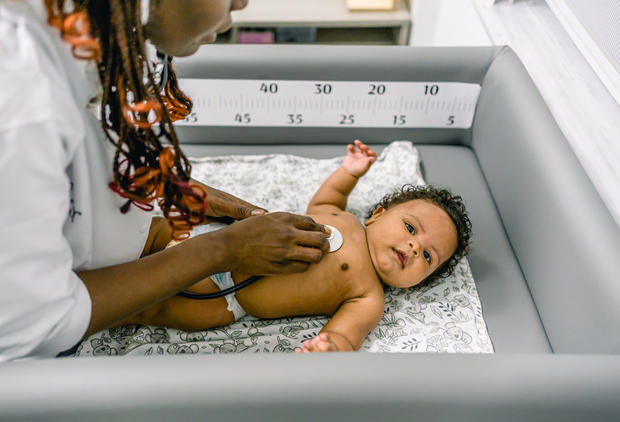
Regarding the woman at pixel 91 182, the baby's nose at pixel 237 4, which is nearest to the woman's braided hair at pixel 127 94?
the woman at pixel 91 182

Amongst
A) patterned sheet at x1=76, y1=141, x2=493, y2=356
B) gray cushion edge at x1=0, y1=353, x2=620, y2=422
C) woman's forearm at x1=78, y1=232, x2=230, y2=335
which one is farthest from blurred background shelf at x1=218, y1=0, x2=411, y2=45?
gray cushion edge at x1=0, y1=353, x2=620, y2=422

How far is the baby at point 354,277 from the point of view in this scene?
3.31 ft

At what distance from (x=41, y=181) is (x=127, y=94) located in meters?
0.21

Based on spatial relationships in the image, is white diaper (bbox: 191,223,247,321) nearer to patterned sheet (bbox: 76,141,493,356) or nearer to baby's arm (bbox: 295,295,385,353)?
patterned sheet (bbox: 76,141,493,356)

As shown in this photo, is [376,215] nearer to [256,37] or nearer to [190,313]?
[190,313]

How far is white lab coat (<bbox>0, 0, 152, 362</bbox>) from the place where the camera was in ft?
1.88

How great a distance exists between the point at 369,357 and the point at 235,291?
392 mm

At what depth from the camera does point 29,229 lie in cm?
60

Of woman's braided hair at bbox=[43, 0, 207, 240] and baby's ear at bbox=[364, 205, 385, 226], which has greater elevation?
woman's braided hair at bbox=[43, 0, 207, 240]

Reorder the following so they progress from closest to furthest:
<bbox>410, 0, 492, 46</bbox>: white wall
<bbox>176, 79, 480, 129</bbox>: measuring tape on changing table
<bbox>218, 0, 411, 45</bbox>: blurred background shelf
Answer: <bbox>176, 79, 480, 129</bbox>: measuring tape on changing table
<bbox>410, 0, 492, 46</bbox>: white wall
<bbox>218, 0, 411, 45</bbox>: blurred background shelf

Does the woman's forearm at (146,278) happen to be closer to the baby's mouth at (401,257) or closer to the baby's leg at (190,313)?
the baby's leg at (190,313)

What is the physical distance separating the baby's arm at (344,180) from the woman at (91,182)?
0.31m

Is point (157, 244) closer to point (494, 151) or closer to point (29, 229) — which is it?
point (29, 229)

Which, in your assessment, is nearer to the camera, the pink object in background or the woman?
the woman
